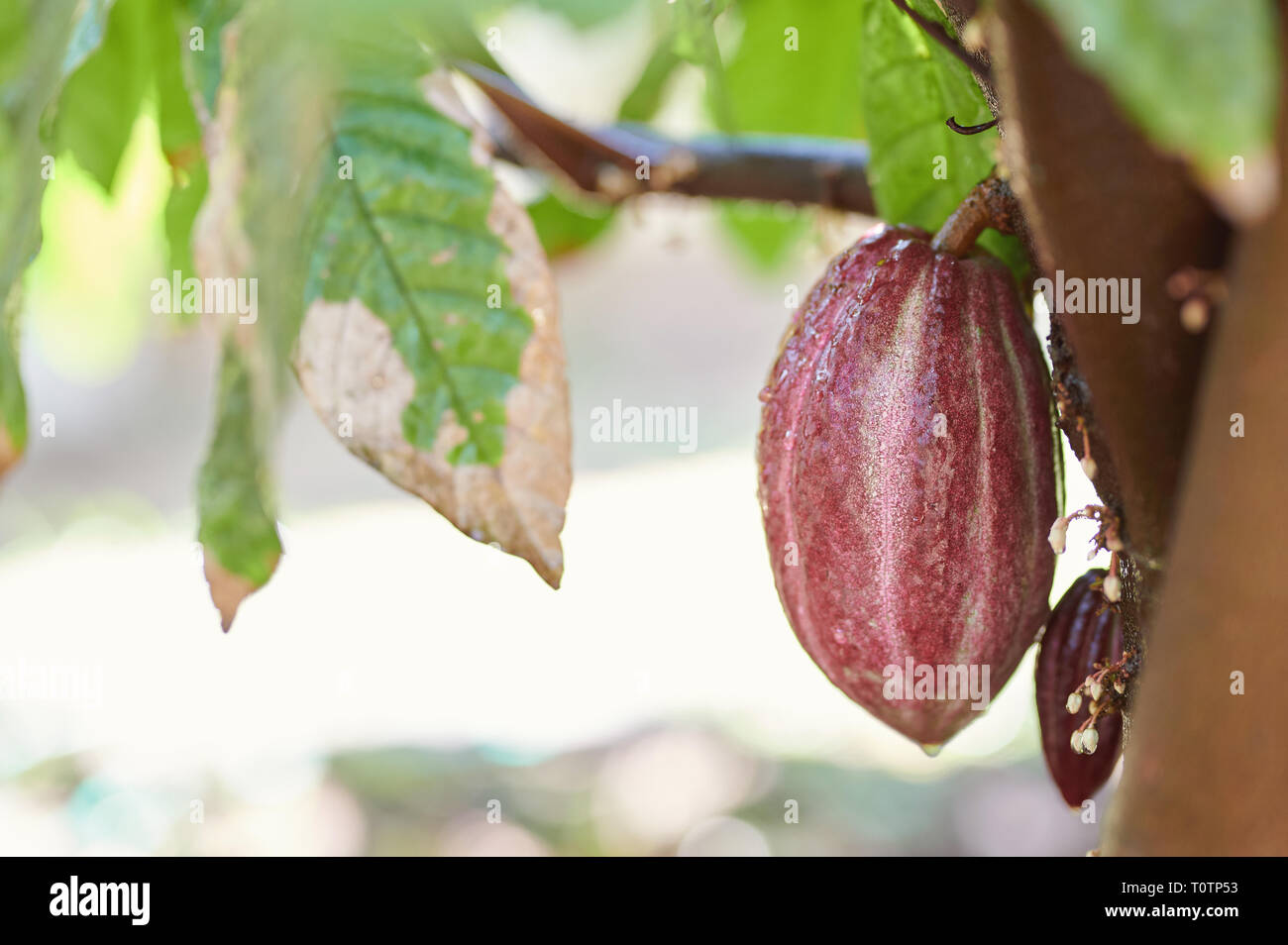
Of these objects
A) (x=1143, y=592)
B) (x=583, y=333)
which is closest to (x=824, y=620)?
(x=1143, y=592)

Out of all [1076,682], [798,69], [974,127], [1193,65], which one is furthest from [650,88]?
[1193,65]

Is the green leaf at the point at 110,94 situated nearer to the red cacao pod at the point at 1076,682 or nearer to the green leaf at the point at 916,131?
the green leaf at the point at 916,131

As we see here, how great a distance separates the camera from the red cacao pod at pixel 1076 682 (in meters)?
0.50

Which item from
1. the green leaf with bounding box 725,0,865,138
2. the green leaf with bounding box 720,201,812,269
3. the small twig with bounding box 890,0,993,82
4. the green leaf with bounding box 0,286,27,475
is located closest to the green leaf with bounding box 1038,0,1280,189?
the small twig with bounding box 890,0,993,82

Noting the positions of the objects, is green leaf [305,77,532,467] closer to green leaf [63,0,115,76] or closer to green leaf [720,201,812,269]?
green leaf [63,0,115,76]

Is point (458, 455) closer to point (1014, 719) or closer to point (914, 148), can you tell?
point (914, 148)

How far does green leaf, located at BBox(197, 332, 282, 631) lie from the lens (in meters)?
0.39

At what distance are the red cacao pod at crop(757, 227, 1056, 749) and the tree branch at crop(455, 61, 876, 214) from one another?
37cm

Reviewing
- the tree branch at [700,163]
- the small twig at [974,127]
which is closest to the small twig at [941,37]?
the small twig at [974,127]

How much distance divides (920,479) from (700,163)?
0.54 meters

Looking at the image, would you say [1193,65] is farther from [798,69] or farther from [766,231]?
[766,231]

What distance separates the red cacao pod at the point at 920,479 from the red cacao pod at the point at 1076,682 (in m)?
0.01

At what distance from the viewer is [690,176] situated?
97 centimetres

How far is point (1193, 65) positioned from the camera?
22 centimetres
